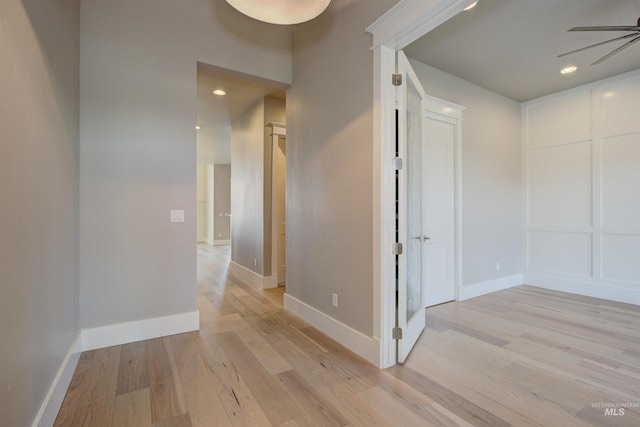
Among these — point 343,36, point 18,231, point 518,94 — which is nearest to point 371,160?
point 343,36

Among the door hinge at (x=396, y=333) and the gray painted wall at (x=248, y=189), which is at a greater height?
the gray painted wall at (x=248, y=189)

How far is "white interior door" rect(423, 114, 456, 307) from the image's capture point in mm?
3551

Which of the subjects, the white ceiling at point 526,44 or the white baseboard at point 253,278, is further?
the white baseboard at point 253,278

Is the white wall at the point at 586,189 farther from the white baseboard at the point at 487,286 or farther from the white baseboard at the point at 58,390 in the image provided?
the white baseboard at the point at 58,390

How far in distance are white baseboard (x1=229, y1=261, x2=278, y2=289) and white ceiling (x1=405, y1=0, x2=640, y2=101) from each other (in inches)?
139

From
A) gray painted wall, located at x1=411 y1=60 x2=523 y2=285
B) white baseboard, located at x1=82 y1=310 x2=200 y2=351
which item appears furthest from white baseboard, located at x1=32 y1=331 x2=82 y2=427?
gray painted wall, located at x1=411 y1=60 x2=523 y2=285

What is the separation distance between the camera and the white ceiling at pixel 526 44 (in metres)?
2.53

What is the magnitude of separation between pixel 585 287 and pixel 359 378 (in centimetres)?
400

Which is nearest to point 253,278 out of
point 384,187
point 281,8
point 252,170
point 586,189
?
point 252,170

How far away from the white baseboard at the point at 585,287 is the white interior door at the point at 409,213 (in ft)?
9.41

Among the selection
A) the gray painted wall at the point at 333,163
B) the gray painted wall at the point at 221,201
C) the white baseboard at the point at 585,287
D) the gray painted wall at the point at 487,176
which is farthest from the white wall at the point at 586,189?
the gray painted wall at the point at 221,201

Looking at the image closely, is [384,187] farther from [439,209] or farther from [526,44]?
[526,44]

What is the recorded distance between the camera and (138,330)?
2.59 meters

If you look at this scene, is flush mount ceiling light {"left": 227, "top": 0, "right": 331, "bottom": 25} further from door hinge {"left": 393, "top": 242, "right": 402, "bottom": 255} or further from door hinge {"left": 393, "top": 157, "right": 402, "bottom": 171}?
door hinge {"left": 393, "top": 242, "right": 402, "bottom": 255}
